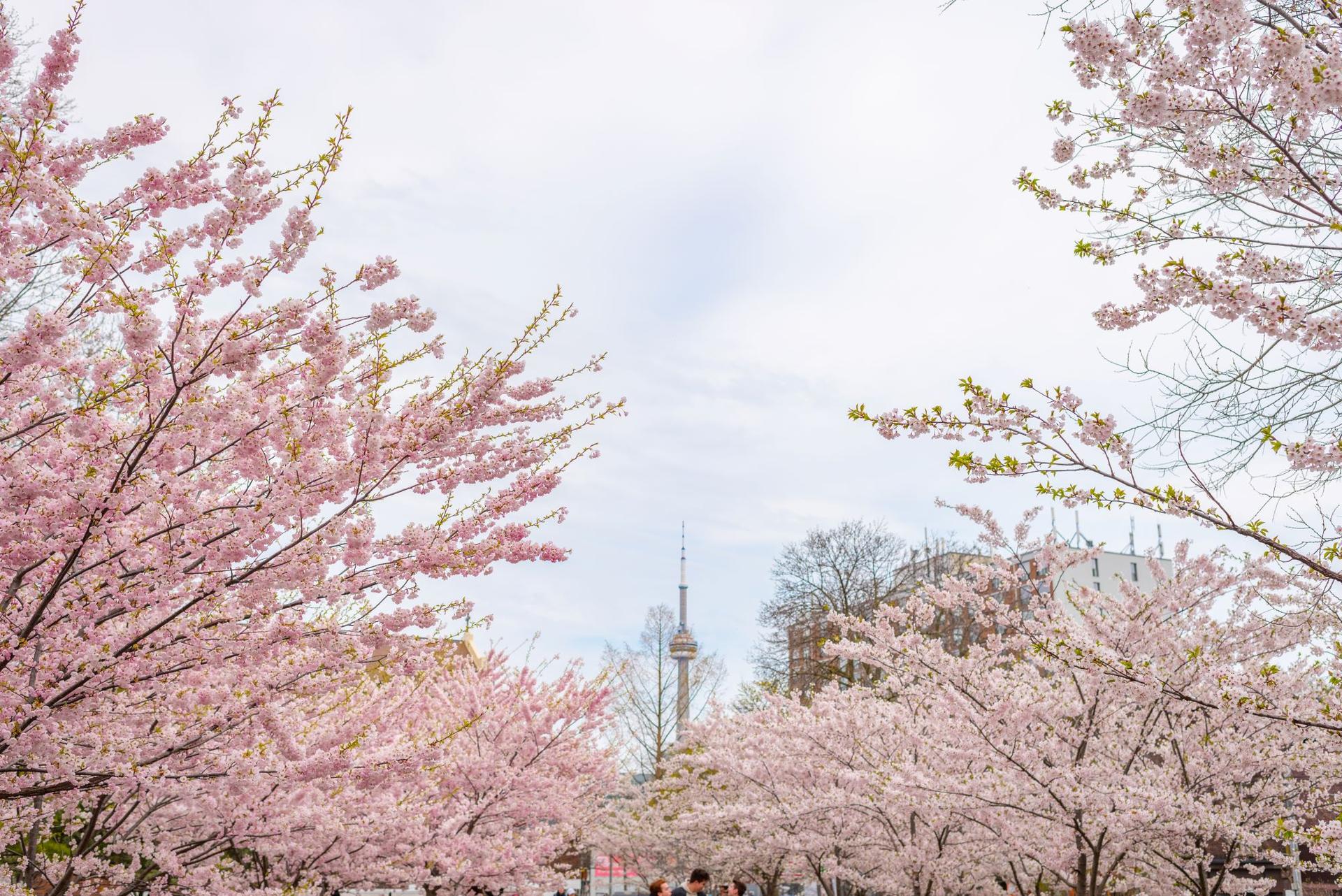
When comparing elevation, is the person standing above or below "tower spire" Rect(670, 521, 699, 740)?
below

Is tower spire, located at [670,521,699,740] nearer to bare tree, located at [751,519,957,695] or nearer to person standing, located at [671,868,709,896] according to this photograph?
bare tree, located at [751,519,957,695]

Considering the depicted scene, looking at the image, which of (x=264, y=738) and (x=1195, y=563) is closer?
(x=264, y=738)

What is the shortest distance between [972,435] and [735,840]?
47.9ft

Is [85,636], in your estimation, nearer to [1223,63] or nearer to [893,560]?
[1223,63]

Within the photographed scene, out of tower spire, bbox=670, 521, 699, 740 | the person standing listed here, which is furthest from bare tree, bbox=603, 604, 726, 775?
the person standing

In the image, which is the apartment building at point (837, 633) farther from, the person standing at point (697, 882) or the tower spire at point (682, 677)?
the person standing at point (697, 882)

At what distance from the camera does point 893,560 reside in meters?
26.4

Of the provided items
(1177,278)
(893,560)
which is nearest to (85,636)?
(1177,278)

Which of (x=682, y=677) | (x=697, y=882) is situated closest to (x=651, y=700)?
(x=682, y=677)

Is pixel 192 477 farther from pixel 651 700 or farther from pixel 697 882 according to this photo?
pixel 651 700

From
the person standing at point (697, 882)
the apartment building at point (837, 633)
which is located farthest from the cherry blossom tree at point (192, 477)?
the apartment building at point (837, 633)

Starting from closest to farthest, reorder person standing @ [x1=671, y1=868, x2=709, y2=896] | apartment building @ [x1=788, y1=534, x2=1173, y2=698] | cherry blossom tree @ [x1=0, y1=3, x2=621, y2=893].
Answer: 1. cherry blossom tree @ [x1=0, y1=3, x2=621, y2=893]
2. person standing @ [x1=671, y1=868, x2=709, y2=896]
3. apartment building @ [x1=788, y1=534, x2=1173, y2=698]

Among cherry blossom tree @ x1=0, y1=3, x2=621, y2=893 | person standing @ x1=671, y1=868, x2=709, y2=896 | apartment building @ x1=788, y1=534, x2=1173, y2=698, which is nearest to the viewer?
cherry blossom tree @ x1=0, y1=3, x2=621, y2=893

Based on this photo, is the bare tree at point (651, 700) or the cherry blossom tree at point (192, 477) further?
the bare tree at point (651, 700)
